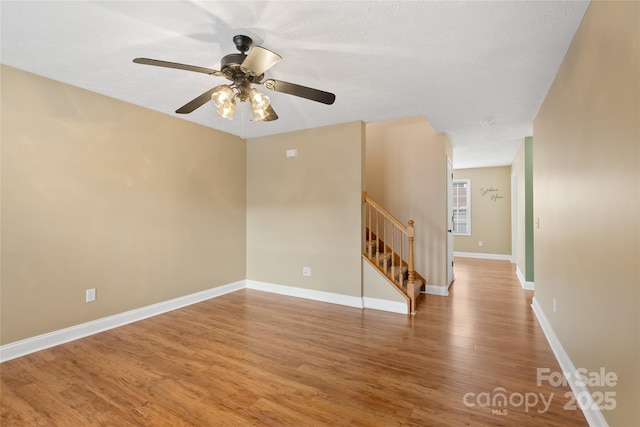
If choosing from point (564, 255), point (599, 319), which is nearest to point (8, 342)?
point (599, 319)

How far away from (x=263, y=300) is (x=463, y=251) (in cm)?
605

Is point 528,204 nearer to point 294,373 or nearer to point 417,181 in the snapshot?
point 417,181

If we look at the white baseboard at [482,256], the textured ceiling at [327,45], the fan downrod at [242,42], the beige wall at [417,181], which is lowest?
the white baseboard at [482,256]

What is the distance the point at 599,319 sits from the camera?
161 centimetres

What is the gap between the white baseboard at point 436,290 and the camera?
440cm

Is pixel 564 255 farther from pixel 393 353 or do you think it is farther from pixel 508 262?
pixel 508 262

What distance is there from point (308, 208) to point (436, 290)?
2300 millimetres

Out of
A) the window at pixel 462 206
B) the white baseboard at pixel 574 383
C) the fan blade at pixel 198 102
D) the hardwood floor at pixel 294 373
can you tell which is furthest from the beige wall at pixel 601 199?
the window at pixel 462 206

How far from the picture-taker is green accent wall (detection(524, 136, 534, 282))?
14.7 ft

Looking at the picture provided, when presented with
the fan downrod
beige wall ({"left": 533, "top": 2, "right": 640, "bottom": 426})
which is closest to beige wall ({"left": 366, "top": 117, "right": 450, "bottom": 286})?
beige wall ({"left": 533, "top": 2, "right": 640, "bottom": 426})

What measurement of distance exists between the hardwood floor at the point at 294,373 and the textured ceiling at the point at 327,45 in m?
2.42

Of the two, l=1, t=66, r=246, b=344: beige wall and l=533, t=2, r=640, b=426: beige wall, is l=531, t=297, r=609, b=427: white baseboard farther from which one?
l=1, t=66, r=246, b=344: beige wall

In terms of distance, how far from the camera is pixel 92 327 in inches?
117

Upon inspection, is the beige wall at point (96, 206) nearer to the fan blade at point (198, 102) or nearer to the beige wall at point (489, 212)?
the fan blade at point (198, 102)
